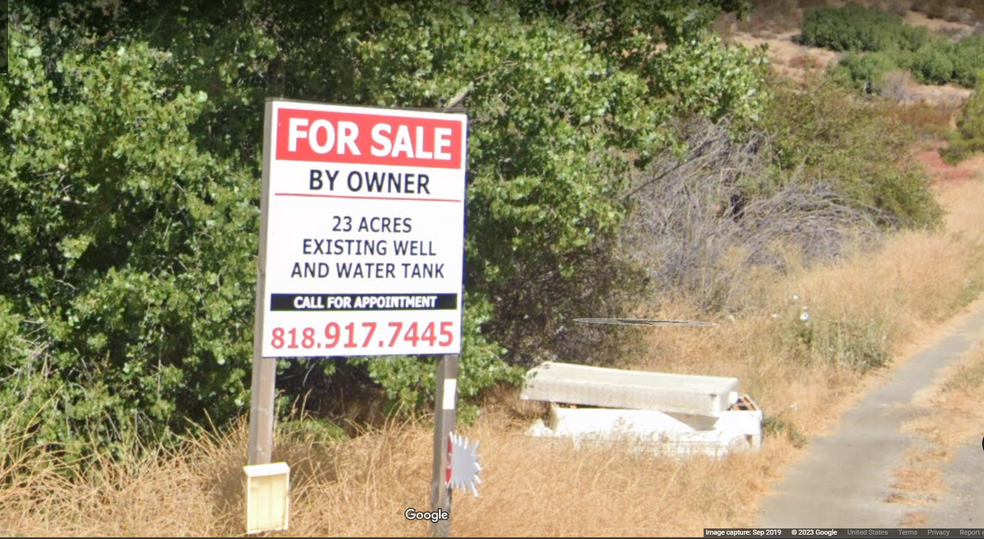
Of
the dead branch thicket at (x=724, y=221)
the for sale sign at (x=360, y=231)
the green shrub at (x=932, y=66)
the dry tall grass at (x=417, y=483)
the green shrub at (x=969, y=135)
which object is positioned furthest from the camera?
the green shrub at (x=932, y=66)

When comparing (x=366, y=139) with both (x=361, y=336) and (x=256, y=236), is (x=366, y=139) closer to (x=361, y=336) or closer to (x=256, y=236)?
(x=361, y=336)

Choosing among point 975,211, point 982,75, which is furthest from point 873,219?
point 982,75

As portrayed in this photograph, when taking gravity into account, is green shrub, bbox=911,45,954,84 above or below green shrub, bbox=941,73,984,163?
above

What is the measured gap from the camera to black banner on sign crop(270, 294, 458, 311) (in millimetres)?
5062

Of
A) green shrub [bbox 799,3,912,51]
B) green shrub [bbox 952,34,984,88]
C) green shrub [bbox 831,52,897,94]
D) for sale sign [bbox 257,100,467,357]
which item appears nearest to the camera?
for sale sign [bbox 257,100,467,357]

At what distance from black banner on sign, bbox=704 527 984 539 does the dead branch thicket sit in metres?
5.61

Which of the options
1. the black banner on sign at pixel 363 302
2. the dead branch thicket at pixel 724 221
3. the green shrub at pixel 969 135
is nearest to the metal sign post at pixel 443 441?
the black banner on sign at pixel 363 302

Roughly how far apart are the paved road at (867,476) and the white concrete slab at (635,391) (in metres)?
0.77

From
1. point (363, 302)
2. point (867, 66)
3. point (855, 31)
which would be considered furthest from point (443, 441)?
point (855, 31)

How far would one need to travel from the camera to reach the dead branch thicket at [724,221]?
43.3 feet

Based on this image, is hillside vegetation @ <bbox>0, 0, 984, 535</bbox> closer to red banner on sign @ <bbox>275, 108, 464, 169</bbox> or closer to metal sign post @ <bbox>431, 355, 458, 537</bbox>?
metal sign post @ <bbox>431, 355, 458, 537</bbox>

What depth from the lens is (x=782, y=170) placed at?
16234 millimetres

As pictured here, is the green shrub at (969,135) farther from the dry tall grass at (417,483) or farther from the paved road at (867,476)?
the dry tall grass at (417,483)

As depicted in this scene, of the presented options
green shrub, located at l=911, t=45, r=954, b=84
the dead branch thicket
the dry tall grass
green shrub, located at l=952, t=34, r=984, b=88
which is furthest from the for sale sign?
green shrub, located at l=911, t=45, r=954, b=84
